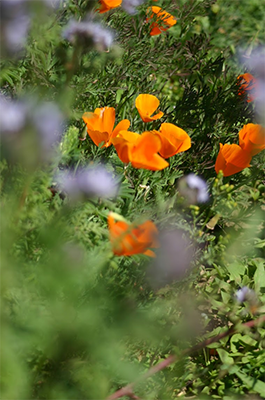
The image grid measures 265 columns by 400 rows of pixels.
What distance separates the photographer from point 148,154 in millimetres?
1202

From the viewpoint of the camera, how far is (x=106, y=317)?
108cm

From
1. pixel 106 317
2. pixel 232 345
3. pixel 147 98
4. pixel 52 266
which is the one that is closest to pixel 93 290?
pixel 106 317

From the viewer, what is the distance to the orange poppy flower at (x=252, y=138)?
1.46m

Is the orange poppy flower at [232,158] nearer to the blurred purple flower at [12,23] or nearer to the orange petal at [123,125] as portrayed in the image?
the orange petal at [123,125]

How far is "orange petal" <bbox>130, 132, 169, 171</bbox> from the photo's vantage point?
3.91 ft

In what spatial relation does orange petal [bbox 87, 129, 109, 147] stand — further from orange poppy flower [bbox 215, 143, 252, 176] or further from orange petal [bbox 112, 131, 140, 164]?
orange poppy flower [bbox 215, 143, 252, 176]

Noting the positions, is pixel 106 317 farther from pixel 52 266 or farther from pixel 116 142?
pixel 116 142

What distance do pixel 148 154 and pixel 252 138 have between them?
435mm

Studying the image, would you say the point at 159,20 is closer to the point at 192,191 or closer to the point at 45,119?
the point at 192,191

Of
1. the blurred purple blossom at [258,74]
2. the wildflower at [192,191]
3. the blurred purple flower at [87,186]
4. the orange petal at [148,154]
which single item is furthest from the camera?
the blurred purple blossom at [258,74]

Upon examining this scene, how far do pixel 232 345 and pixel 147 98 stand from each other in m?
0.91

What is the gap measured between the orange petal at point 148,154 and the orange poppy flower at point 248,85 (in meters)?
0.98

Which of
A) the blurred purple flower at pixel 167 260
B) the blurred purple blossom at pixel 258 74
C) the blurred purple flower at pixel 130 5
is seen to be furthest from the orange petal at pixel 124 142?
the blurred purple flower at pixel 130 5

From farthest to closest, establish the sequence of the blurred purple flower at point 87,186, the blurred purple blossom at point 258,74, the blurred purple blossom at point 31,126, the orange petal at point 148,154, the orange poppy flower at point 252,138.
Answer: the blurred purple blossom at point 258,74
the orange poppy flower at point 252,138
the orange petal at point 148,154
the blurred purple flower at point 87,186
the blurred purple blossom at point 31,126
